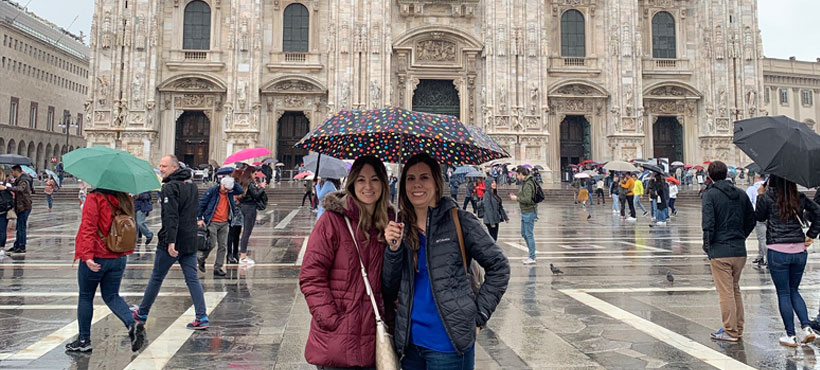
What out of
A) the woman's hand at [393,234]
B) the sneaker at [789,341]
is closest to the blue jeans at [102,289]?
the woman's hand at [393,234]

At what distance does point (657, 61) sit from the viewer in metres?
35.6

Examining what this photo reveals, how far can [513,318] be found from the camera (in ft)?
20.3

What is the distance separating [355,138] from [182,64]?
32791 mm

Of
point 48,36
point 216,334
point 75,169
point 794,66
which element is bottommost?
point 216,334

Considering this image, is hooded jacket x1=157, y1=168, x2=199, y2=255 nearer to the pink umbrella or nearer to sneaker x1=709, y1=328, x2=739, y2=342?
the pink umbrella

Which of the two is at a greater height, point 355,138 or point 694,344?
point 355,138

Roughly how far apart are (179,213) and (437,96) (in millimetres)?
30252

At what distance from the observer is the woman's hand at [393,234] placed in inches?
106

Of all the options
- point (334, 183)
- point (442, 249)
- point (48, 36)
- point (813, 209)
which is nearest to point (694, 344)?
point (813, 209)

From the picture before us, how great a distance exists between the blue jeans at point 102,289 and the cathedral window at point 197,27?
31635mm

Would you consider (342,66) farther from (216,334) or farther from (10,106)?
(10,106)

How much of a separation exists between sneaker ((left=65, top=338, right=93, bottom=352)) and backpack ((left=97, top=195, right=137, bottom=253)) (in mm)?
896

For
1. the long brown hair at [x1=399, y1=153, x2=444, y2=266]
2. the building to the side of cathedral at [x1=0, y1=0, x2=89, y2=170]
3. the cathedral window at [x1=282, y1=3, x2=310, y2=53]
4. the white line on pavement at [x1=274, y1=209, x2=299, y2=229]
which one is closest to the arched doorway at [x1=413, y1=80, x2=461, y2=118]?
the cathedral window at [x1=282, y1=3, x2=310, y2=53]

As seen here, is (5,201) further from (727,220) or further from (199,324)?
(727,220)
